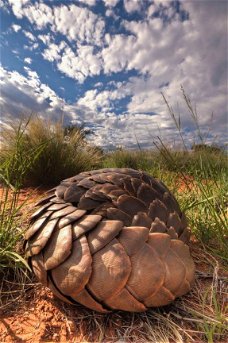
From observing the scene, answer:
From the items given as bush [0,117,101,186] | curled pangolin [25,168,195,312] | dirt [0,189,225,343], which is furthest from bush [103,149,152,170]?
dirt [0,189,225,343]

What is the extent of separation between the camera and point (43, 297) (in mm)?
1548

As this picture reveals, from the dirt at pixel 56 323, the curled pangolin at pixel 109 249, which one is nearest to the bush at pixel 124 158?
the curled pangolin at pixel 109 249

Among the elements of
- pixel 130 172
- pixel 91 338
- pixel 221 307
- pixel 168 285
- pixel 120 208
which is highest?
pixel 130 172

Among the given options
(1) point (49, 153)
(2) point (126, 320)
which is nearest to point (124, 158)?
(1) point (49, 153)

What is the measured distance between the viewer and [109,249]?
4.20ft

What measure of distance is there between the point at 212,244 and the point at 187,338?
0.93 meters

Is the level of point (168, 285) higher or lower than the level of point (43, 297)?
higher

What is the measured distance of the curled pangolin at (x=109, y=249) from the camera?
1.24m

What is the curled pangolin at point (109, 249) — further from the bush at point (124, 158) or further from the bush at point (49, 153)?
the bush at point (124, 158)

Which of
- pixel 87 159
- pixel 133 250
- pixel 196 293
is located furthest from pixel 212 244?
pixel 87 159

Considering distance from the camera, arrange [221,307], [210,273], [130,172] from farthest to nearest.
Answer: [130,172] → [210,273] → [221,307]

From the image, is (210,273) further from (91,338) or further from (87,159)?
(87,159)

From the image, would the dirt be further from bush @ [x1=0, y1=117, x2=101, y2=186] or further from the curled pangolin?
bush @ [x1=0, y1=117, x2=101, y2=186]

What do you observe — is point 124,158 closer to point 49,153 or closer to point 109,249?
point 49,153
